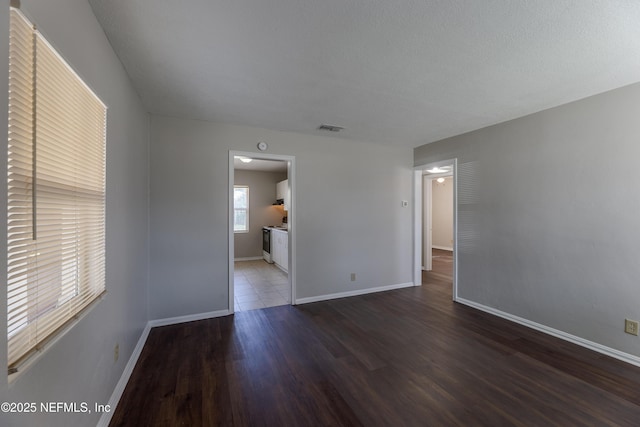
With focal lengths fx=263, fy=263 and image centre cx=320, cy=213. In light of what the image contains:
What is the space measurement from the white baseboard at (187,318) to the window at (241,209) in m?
4.14

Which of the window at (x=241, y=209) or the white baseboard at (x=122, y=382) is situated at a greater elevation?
the window at (x=241, y=209)

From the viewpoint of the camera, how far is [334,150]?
4.20 m

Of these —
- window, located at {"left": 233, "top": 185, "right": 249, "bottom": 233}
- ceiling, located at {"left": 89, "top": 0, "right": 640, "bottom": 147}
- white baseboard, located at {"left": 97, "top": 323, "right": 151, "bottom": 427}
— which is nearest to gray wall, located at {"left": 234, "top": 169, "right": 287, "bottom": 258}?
window, located at {"left": 233, "top": 185, "right": 249, "bottom": 233}

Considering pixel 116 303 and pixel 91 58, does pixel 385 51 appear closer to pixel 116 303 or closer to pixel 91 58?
pixel 91 58

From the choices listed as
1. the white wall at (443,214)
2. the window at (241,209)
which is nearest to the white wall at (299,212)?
the window at (241,209)

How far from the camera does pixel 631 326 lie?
243cm

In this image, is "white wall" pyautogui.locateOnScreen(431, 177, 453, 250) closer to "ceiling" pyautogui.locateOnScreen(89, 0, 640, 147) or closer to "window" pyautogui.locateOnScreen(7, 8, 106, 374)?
"ceiling" pyautogui.locateOnScreen(89, 0, 640, 147)

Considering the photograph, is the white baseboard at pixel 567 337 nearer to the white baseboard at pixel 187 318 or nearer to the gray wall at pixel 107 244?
the white baseboard at pixel 187 318

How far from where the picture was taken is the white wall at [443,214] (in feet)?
29.6

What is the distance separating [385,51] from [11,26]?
1942 millimetres

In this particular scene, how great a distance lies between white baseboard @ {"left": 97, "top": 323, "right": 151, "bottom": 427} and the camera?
1656mm

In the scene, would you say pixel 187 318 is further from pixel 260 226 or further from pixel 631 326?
pixel 631 326

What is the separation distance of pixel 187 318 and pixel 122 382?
50.7 inches

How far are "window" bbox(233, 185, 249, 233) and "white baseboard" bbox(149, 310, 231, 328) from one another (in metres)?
4.14
